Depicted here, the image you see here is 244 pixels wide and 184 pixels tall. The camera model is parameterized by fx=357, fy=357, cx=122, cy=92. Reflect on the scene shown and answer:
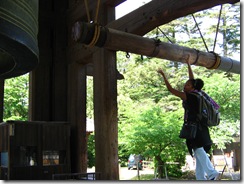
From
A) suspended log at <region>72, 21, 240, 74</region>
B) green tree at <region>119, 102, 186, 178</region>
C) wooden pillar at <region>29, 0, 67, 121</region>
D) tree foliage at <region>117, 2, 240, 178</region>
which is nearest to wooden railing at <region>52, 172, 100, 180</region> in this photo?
wooden pillar at <region>29, 0, 67, 121</region>

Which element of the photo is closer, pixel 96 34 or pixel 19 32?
pixel 19 32

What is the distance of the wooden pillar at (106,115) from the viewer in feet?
16.4

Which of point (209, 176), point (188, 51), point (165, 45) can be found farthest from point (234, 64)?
point (209, 176)

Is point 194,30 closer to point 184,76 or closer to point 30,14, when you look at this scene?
point 184,76

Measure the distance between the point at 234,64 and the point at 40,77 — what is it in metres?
3.41

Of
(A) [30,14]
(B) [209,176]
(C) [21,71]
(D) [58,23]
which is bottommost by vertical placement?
(B) [209,176]

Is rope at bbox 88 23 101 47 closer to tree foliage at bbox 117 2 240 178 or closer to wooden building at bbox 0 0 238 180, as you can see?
wooden building at bbox 0 0 238 180

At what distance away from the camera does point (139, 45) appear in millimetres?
3617

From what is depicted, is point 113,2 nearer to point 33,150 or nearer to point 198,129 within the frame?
point 33,150

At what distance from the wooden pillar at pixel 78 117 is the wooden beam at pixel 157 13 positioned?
51.3 inches

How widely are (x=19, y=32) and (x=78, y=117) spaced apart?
5157mm

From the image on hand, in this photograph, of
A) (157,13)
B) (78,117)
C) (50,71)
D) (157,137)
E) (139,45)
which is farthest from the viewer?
(157,137)

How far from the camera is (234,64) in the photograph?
429cm

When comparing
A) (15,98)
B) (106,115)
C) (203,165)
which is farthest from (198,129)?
(15,98)
